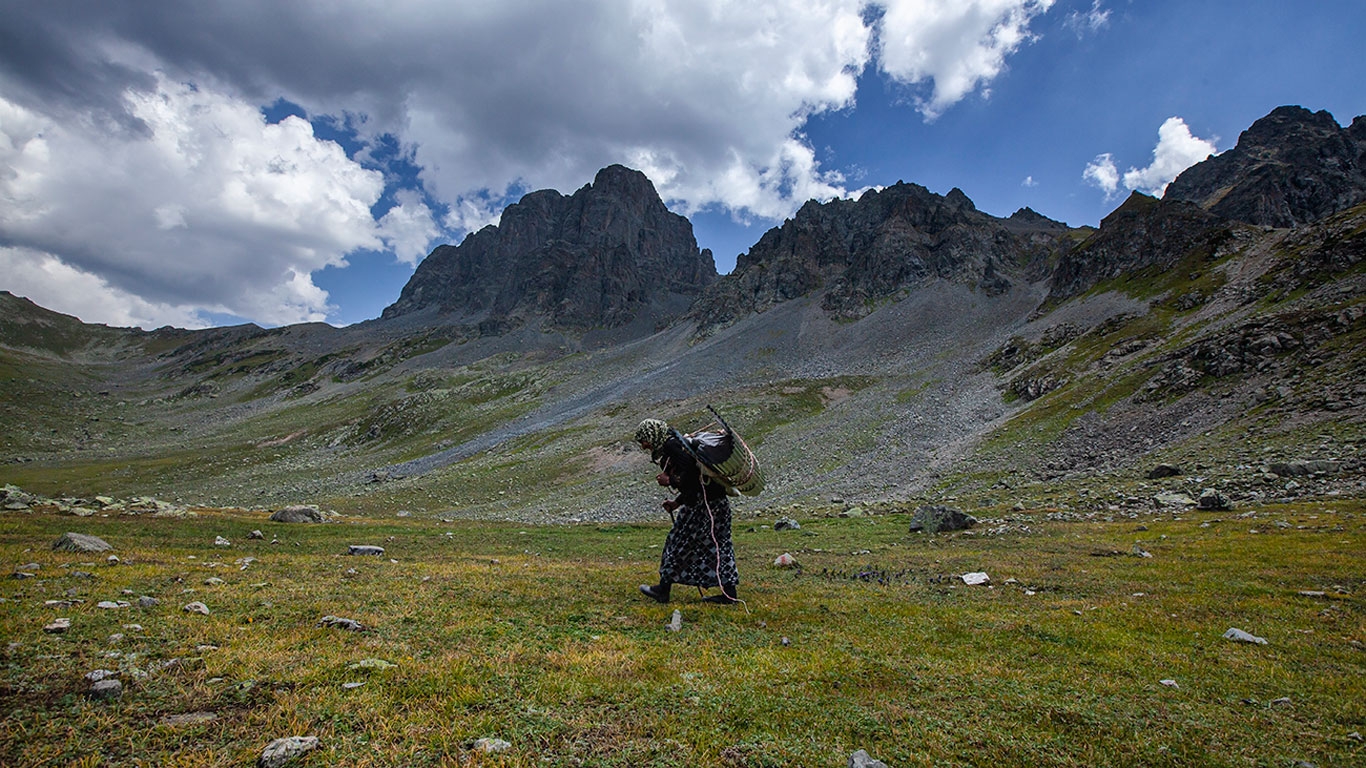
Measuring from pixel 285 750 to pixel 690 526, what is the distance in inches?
331

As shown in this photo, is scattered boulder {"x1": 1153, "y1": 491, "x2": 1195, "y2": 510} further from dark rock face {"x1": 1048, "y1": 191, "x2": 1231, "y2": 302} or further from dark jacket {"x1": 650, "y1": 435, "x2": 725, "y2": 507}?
dark rock face {"x1": 1048, "y1": 191, "x2": 1231, "y2": 302}

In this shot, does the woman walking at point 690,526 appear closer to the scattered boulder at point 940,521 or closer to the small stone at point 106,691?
the small stone at point 106,691

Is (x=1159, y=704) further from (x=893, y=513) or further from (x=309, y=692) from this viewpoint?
(x=893, y=513)

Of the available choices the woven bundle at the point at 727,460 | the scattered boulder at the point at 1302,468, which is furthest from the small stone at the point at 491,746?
the scattered boulder at the point at 1302,468

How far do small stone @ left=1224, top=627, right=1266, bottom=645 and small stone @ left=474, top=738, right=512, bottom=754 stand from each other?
11.5 metres

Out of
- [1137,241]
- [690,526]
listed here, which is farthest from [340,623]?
[1137,241]

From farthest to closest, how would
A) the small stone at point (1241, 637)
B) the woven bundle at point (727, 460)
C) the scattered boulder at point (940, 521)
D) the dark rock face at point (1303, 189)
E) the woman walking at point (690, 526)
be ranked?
the dark rock face at point (1303, 189), the scattered boulder at point (940, 521), the woman walking at point (690, 526), the woven bundle at point (727, 460), the small stone at point (1241, 637)

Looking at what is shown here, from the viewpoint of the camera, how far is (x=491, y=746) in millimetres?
4695

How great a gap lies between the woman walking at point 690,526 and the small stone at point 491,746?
22.6ft

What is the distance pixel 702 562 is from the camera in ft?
38.7

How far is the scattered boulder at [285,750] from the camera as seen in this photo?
13.8ft

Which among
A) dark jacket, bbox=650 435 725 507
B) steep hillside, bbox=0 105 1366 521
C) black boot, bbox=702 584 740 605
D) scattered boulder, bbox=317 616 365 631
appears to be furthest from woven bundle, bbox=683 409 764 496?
steep hillside, bbox=0 105 1366 521

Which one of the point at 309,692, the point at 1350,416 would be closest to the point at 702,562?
the point at 309,692

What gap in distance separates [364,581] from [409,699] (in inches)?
326
